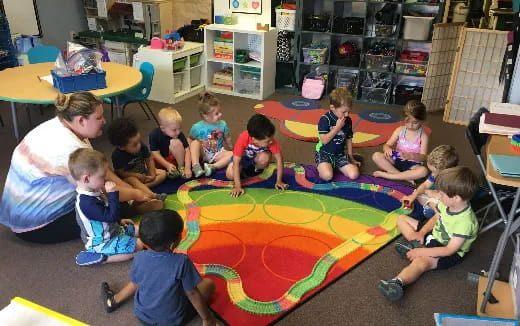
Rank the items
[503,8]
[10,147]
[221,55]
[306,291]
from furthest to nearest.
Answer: [221,55] → [503,8] → [10,147] → [306,291]

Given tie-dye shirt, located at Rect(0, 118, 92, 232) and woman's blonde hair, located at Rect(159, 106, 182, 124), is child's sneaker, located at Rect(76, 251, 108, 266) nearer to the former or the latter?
tie-dye shirt, located at Rect(0, 118, 92, 232)

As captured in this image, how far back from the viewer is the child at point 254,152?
3008 millimetres

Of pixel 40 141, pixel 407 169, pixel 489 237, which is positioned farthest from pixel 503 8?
pixel 40 141

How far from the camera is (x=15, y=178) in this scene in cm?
257

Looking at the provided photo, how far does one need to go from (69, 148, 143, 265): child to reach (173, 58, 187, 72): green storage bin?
10.2ft

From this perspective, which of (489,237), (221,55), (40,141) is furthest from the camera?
(221,55)

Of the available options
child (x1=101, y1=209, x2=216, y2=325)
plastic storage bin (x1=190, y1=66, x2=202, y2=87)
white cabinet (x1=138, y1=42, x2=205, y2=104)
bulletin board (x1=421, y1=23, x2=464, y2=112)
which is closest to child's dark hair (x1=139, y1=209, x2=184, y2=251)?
child (x1=101, y1=209, x2=216, y2=325)

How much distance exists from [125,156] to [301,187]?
52.5 inches

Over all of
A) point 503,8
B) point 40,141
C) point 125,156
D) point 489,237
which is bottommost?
point 489,237

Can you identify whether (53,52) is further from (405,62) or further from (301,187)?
(405,62)

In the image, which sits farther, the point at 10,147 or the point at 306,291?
the point at 10,147

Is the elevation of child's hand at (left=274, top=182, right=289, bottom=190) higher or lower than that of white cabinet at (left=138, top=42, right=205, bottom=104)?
lower

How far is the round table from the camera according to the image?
3.36m

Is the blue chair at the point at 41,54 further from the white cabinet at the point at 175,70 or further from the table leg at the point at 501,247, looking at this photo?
the table leg at the point at 501,247
